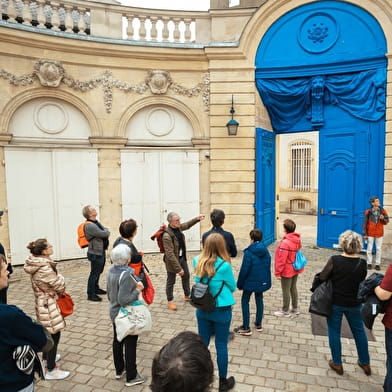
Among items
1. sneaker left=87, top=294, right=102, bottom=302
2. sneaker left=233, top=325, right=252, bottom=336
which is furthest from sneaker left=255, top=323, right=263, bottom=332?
sneaker left=87, top=294, right=102, bottom=302

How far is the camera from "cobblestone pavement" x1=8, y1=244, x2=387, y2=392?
11.3 ft

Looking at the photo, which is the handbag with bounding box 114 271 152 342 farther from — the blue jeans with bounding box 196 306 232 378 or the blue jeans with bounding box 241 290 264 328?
the blue jeans with bounding box 241 290 264 328

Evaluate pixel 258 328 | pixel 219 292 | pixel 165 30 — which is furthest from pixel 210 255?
pixel 165 30

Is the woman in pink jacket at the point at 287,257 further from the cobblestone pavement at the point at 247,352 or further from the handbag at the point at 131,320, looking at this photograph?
the handbag at the point at 131,320

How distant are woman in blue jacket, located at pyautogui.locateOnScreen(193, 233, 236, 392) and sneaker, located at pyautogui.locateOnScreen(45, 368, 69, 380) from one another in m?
1.56

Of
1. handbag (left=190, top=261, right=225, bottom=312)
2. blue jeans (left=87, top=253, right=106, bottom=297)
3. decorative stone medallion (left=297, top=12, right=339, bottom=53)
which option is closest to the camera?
handbag (left=190, top=261, right=225, bottom=312)

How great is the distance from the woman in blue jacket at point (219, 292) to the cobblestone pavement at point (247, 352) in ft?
1.29

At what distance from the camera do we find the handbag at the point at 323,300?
3395mm

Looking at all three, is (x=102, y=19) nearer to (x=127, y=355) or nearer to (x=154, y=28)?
(x=154, y=28)

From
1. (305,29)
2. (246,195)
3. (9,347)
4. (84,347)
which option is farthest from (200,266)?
(305,29)

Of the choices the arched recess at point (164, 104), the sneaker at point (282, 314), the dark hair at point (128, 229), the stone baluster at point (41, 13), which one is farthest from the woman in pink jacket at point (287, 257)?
the stone baluster at point (41, 13)

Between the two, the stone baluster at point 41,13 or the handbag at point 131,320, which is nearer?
the handbag at point 131,320

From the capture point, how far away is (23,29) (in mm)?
7387

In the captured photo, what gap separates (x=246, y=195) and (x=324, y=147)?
2401mm
